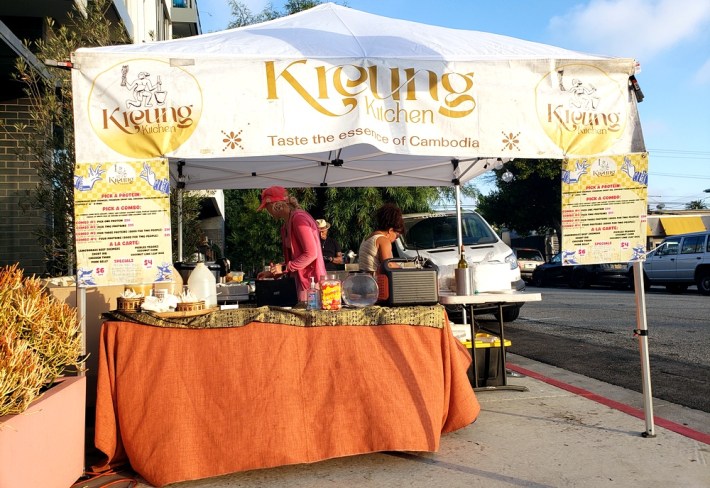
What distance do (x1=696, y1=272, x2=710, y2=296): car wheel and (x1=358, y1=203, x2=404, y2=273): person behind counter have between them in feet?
54.2

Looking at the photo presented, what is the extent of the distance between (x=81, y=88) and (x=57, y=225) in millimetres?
4989

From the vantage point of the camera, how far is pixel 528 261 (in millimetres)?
33469

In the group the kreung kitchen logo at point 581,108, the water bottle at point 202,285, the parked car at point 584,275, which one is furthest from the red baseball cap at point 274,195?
the parked car at point 584,275

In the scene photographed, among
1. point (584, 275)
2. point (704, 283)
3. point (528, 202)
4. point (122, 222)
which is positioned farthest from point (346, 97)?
point (528, 202)

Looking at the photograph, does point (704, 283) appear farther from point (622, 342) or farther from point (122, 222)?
point (122, 222)

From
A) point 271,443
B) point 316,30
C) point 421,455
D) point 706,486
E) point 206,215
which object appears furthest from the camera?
point 206,215

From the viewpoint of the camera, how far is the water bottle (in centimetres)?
477

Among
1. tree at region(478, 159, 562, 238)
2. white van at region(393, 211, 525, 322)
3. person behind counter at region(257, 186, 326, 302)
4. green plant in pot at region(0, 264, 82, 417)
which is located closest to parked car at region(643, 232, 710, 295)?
white van at region(393, 211, 525, 322)

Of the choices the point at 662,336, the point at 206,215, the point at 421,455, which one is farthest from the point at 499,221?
the point at 421,455

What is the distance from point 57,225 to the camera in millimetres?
8508

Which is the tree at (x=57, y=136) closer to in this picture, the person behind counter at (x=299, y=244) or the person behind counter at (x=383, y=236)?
the person behind counter at (x=299, y=244)

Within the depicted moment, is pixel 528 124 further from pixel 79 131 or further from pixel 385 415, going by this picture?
pixel 79 131

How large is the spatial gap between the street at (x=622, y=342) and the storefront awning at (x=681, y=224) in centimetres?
2889

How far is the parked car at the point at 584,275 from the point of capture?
23139 mm
